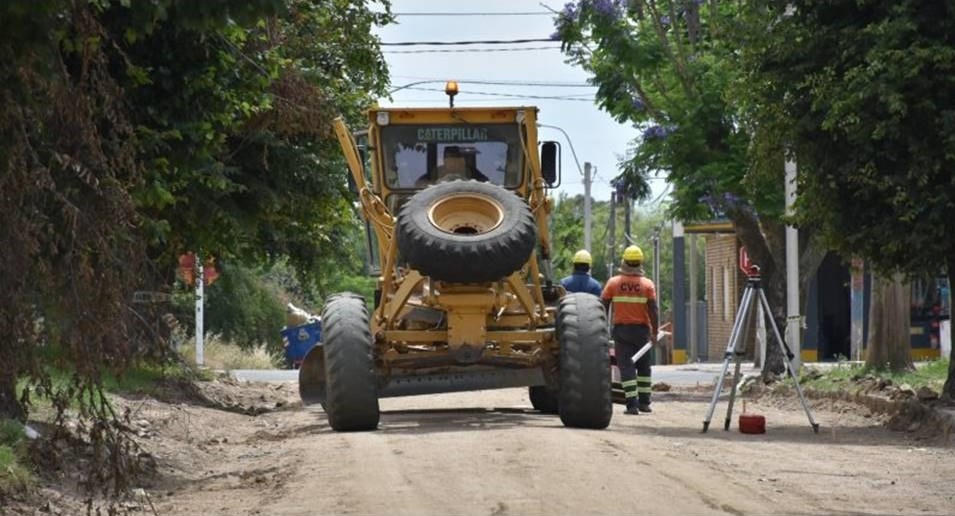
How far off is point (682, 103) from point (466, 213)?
37.2ft

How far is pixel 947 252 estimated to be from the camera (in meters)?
18.1

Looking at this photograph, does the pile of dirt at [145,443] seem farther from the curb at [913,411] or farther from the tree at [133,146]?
the curb at [913,411]

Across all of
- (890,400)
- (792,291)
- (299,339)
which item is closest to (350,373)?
(890,400)

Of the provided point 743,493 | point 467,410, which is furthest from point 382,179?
point 743,493

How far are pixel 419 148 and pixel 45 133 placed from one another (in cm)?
990

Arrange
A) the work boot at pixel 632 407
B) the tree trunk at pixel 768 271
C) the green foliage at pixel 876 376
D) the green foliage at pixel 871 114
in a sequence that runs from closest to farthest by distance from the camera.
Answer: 1. the green foliage at pixel 871 114
2. the work boot at pixel 632 407
3. the green foliage at pixel 876 376
4. the tree trunk at pixel 768 271

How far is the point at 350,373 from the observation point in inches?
667

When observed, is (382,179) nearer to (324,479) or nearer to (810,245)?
(324,479)

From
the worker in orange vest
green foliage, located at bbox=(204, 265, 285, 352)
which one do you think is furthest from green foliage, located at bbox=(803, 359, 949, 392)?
green foliage, located at bbox=(204, 265, 285, 352)

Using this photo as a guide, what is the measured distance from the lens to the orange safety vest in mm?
20797

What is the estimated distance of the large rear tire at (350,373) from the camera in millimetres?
16953

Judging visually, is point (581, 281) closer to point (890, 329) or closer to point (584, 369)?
point (584, 369)

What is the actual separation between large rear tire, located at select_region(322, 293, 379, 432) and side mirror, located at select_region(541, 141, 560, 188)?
9.88 feet

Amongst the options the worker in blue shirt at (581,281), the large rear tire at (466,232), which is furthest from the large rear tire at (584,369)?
the worker in blue shirt at (581,281)
